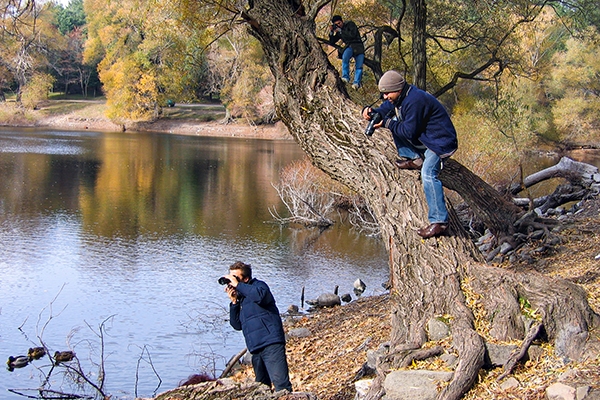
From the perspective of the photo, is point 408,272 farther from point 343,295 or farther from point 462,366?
point 343,295

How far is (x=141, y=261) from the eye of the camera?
16297 mm

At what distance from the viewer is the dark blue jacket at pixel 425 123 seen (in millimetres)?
5867

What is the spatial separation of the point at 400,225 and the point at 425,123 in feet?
3.31

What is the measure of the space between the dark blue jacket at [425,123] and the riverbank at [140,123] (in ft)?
150

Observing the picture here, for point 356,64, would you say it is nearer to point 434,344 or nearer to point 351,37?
point 351,37

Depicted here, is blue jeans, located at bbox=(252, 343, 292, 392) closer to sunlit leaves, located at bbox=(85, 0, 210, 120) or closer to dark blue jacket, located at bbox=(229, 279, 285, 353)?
dark blue jacket, located at bbox=(229, 279, 285, 353)

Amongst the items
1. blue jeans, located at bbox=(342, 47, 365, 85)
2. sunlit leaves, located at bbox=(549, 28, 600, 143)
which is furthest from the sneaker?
sunlit leaves, located at bbox=(549, 28, 600, 143)

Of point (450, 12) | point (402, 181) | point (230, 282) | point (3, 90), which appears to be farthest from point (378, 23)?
point (3, 90)

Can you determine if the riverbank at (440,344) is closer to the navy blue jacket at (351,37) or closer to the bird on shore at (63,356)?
the bird on shore at (63,356)

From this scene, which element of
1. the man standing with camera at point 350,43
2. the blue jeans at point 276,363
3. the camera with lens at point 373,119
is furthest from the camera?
the man standing with camera at point 350,43

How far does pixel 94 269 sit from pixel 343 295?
5.93 metres

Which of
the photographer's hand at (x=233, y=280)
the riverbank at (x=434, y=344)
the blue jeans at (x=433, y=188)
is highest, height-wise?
the blue jeans at (x=433, y=188)

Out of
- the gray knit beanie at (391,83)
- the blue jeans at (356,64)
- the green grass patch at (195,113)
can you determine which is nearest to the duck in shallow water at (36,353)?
the blue jeans at (356,64)

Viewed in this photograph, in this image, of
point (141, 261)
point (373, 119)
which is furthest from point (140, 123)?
point (373, 119)
